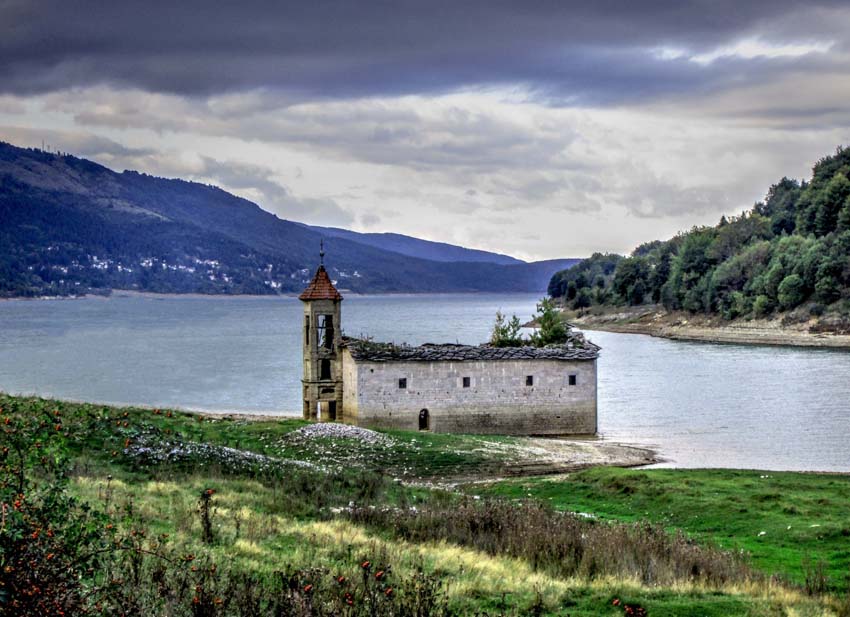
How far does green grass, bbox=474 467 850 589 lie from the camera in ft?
65.6

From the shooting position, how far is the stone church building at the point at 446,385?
41.8 m

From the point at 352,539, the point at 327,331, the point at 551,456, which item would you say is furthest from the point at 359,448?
the point at 352,539

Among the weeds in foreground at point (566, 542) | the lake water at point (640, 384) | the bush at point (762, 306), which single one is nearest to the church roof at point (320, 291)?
the lake water at point (640, 384)

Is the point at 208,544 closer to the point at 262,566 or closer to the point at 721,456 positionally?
the point at 262,566

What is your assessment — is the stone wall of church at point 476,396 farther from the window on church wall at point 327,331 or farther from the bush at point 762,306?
the bush at point 762,306

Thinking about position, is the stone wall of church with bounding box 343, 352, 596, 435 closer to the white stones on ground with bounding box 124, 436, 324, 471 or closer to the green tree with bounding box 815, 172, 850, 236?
the white stones on ground with bounding box 124, 436, 324, 471

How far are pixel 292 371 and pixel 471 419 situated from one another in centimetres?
5126

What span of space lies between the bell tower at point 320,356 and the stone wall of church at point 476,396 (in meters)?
0.92

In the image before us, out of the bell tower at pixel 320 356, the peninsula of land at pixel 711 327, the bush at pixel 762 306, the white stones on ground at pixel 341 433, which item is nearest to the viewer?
the white stones on ground at pixel 341 433

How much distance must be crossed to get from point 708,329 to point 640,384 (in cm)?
7236

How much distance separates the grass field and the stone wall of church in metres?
12.3

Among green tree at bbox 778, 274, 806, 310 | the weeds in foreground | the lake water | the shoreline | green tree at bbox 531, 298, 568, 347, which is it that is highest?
green tree at bbox 778, 274, 806, 310

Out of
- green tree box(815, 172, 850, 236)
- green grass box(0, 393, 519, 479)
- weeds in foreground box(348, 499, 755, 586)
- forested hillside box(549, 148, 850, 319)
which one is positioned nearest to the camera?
weeds in foreground box(348, 499, 755, 586)

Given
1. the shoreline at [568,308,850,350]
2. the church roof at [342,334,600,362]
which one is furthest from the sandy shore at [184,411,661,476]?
the shoreline at [568,308,850,350]
